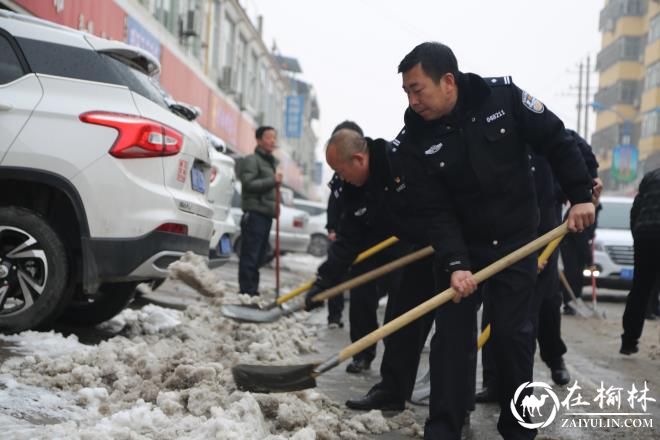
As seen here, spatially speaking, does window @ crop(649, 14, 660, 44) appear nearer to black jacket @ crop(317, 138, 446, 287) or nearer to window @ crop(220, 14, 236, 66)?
window @ crop(220, 14, 236, 66)

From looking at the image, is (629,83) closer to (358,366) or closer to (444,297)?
(358,366)

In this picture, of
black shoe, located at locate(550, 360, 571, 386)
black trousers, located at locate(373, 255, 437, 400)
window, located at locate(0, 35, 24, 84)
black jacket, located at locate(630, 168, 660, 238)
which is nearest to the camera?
black trousers, located at locate(373, 255, 437, 400)

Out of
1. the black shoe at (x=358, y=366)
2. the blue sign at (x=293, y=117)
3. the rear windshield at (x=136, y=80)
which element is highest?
the blue sign at (x=293, y=117)

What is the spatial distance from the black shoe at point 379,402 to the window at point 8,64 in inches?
113

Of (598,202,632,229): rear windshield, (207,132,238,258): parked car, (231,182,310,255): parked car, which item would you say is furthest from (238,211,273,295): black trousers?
(231,182,310,255): parked car

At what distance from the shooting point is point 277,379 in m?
3.98

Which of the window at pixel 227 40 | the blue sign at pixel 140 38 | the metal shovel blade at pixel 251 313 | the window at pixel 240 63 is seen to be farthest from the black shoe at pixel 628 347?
the window at pixel 240 63

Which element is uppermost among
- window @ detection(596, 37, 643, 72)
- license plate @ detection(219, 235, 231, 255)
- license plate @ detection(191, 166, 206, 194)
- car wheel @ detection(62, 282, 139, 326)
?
window @ detection(596, 37, 643, 72)

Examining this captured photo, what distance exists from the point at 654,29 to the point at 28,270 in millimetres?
56538

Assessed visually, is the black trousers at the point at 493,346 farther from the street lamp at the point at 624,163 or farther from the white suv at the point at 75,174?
the street lamp at the point at 624,163

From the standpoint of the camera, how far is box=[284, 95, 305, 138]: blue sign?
1660 inches

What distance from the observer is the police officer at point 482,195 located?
3.88 meters

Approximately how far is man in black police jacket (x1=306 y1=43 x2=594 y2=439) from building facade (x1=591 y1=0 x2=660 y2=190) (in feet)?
168

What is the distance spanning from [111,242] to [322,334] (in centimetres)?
325
